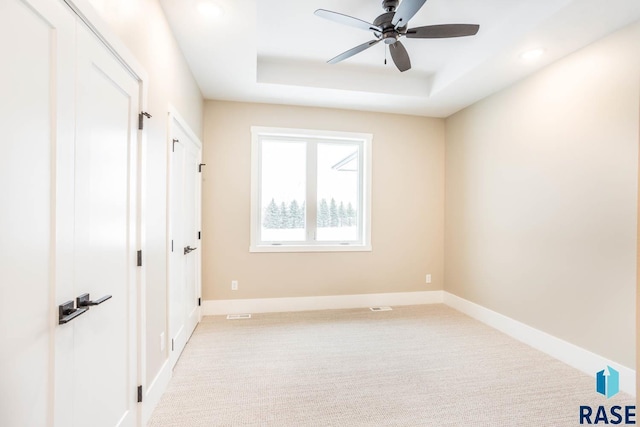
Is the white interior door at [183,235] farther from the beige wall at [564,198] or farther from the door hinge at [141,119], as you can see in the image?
the beige wall at [564,198]

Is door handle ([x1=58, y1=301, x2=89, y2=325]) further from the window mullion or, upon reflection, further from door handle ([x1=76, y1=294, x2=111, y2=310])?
the window mullion

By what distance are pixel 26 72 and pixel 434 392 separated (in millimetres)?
2784

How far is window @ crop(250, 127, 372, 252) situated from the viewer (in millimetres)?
3996

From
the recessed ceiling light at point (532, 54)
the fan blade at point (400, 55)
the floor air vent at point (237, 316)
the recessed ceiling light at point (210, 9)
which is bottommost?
the floor air vent at point (237, 316)

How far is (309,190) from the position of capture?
4109mm

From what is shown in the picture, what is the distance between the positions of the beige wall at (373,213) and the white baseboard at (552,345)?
87cm

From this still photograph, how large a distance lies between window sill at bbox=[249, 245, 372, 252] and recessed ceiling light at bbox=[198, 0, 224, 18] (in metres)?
2.55

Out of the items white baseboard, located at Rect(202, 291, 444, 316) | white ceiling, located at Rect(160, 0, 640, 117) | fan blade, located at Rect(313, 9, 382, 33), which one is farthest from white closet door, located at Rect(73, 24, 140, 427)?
white baseboard, located at Rect(202, 291, 444, 316)

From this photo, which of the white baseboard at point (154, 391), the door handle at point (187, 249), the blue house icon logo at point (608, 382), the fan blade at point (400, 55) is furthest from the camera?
the door handle at point (187, 249)

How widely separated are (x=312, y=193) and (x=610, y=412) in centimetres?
337

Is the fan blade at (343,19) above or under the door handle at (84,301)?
above

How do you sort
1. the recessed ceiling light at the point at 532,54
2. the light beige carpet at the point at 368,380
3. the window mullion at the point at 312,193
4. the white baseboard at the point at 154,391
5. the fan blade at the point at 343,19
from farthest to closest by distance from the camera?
the window mullion at the point at 312,193 < the recessed ceiling light at the point at 532,54 < the fan blade at the point at 343,19 < the light beige carpet at the point at 368,380 < the white baseboard at the point at 154,391

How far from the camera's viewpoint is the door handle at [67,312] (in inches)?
42.1

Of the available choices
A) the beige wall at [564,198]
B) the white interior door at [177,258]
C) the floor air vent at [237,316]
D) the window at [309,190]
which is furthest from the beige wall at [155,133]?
the beige wall at [564,198]
